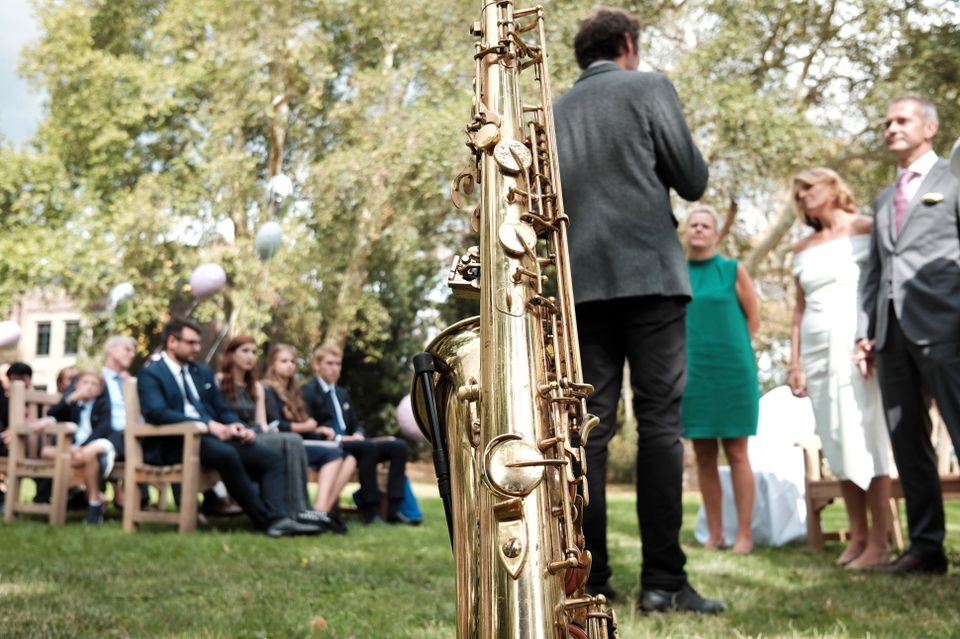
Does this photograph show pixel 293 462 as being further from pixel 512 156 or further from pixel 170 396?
pixel 512 156

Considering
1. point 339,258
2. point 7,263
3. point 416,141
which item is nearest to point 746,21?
point 416,141

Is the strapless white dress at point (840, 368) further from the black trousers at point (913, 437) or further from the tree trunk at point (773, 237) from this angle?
the tree trunk at point (773, 237)

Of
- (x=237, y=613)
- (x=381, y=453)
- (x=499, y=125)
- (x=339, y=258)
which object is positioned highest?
(x=339, y=258)

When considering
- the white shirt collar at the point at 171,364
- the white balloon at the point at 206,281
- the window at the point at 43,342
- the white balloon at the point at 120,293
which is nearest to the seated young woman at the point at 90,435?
the white shirt collar at the point at 171,364

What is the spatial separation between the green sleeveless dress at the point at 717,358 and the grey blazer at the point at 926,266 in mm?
1326

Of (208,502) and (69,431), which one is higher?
(69,431)

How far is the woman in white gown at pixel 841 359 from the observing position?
5570 mm

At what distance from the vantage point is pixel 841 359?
5699 millimetres

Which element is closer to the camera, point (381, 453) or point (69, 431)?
point (69, 431)

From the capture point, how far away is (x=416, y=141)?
17797 millimetres

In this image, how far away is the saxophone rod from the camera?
2.26 m

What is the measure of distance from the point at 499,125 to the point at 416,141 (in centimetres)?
1564

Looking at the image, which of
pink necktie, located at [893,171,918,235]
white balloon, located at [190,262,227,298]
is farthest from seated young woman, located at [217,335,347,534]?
white balloon, located at [190,262,227,298]

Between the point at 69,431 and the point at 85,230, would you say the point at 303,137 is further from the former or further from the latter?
the point at 69,431
